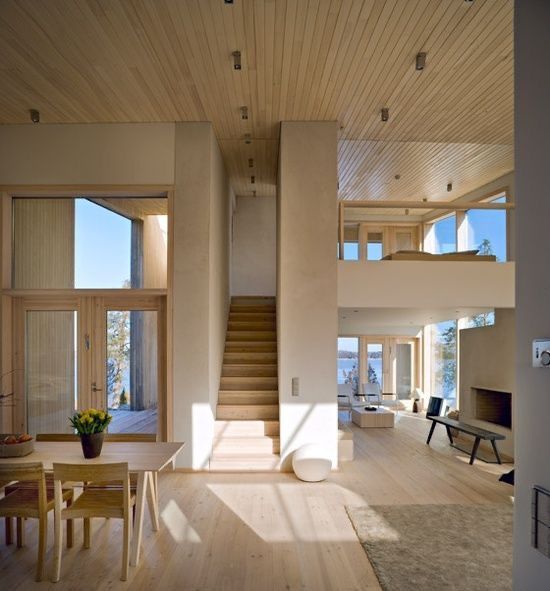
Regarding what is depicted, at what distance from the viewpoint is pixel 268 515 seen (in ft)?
15.6

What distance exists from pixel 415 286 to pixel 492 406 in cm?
356

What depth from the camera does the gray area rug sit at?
352 cm

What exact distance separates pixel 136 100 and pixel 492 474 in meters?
6.45

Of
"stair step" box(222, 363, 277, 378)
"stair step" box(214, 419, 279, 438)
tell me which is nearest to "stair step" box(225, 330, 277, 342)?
"stair step" box(222, 363, 277, 378)

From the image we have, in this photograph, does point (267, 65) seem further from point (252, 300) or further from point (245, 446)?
point (252, 300)

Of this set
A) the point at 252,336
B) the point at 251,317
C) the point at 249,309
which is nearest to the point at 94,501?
the point at 252,336

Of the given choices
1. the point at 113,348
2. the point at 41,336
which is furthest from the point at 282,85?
the point at 41,336

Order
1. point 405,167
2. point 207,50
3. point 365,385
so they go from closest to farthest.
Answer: point 207,50 < point 405,167 < point 365,385

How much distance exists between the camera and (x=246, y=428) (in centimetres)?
672

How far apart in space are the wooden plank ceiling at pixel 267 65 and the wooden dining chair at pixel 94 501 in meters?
3.60

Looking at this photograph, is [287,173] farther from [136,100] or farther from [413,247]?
[413,247]

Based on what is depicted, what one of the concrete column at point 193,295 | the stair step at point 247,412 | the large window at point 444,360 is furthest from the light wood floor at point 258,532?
the large window at point 444,360

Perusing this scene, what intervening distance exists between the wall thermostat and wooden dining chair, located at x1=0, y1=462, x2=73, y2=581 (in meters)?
3.23

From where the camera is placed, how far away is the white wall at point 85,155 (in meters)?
6.28
